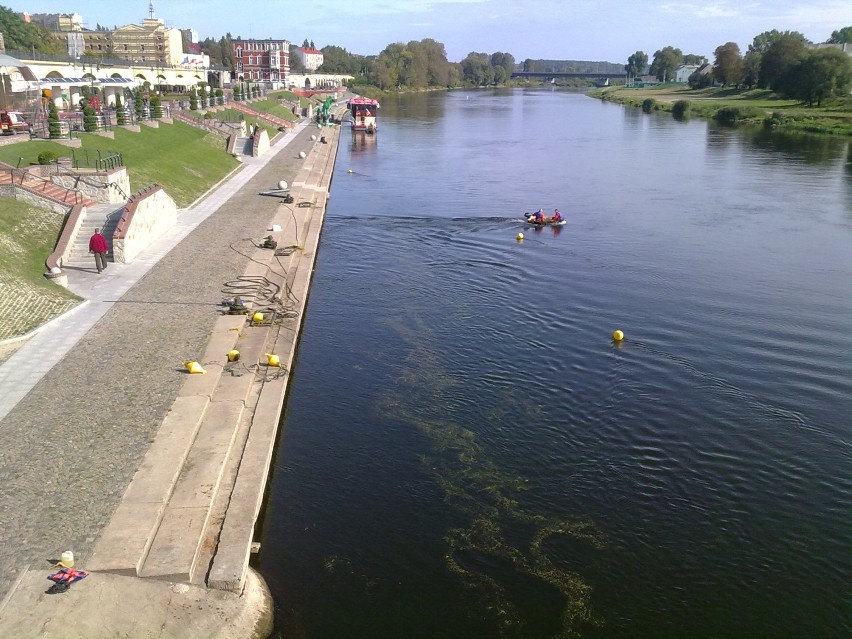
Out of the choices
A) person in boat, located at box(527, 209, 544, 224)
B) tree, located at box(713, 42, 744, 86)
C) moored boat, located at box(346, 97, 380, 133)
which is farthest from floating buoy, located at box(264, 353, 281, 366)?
tree, located at box(713, 42, 744, 86)

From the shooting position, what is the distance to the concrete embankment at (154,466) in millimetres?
9773

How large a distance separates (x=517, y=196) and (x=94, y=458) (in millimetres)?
32749

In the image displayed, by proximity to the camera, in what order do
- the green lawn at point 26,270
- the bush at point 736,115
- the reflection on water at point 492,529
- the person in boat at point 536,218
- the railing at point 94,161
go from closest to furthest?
the reflection on water at point 492,529
the green lawn at point 26,270
the railing at point 94,161
the person in boat at point 536,218
the bush at point 736,115

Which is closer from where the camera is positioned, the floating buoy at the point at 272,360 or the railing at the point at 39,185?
the floating buoy at the point at 272,360

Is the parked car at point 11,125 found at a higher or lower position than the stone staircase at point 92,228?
higher

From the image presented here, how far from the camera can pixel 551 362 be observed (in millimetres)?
19281

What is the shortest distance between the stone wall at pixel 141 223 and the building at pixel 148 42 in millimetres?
130385

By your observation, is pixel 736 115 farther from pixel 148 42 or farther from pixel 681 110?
pixel 148 42

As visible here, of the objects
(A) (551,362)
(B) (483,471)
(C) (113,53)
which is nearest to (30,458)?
(B) (483,471)

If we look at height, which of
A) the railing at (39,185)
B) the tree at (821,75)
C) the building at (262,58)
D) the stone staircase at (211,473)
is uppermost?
the building at (262,58)

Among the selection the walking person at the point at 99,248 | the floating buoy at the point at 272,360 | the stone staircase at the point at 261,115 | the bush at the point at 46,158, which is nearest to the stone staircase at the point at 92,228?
the walking person at the point at 99,248

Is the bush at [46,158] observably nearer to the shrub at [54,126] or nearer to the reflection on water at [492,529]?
the shrub at [54,126]

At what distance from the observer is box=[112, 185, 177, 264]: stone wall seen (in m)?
23.5

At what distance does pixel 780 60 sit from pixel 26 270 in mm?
108530
